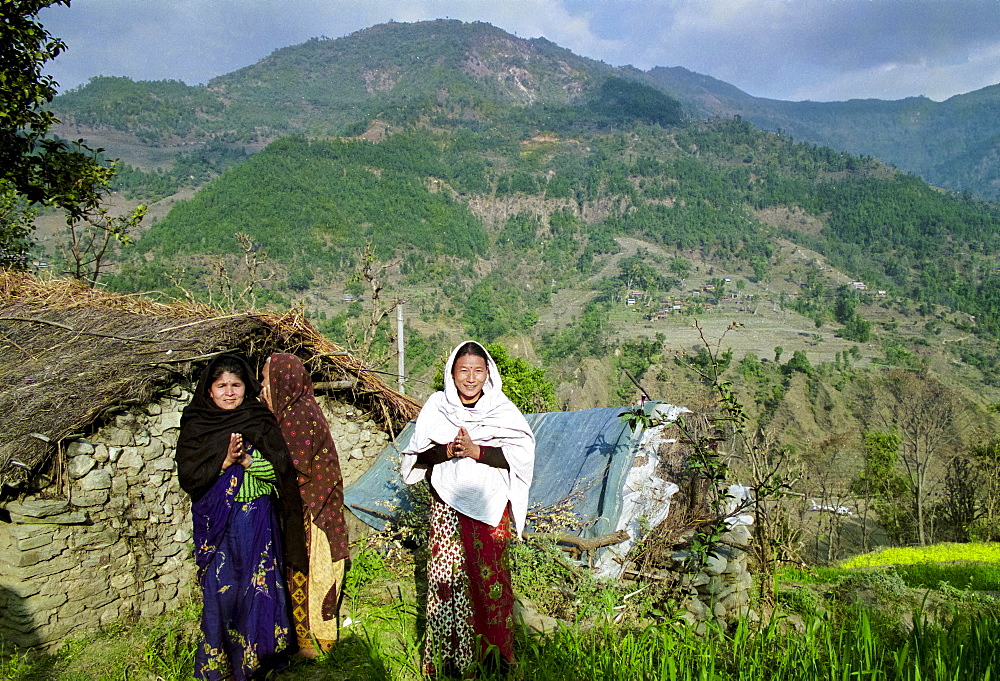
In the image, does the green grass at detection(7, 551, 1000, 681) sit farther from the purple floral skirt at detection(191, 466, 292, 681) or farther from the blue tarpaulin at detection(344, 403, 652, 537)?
the blue tarpaulin at detection(344, 403, 652, 537)

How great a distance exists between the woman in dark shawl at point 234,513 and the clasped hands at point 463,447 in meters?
0.74

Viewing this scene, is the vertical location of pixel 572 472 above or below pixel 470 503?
below

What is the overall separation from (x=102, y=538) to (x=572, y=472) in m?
3.94

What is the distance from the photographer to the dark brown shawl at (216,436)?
8.00 feet

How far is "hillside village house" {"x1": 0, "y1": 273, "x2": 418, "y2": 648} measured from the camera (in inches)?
130

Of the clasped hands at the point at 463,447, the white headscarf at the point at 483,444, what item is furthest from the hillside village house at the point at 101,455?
the clasped hands at the point at 463,447

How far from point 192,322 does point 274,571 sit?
2.62 m

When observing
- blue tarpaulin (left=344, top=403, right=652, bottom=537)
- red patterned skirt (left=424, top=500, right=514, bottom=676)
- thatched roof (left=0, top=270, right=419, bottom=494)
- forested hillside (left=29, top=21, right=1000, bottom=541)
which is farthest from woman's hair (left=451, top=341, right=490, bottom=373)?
forested hillside (left=29, top=21, right=1000, bottom=541)

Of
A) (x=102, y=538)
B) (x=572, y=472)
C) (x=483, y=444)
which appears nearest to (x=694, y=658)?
(x=483, y=444)

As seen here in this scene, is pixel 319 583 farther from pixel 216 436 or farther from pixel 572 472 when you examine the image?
pixel 572 472

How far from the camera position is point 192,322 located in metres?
4.51

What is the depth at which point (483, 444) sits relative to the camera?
8.51 feet

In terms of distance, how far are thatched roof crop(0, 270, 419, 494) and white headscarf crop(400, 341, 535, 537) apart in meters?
1.96

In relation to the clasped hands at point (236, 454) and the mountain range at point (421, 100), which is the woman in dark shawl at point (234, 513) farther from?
the mountain range at point (421, 100)
